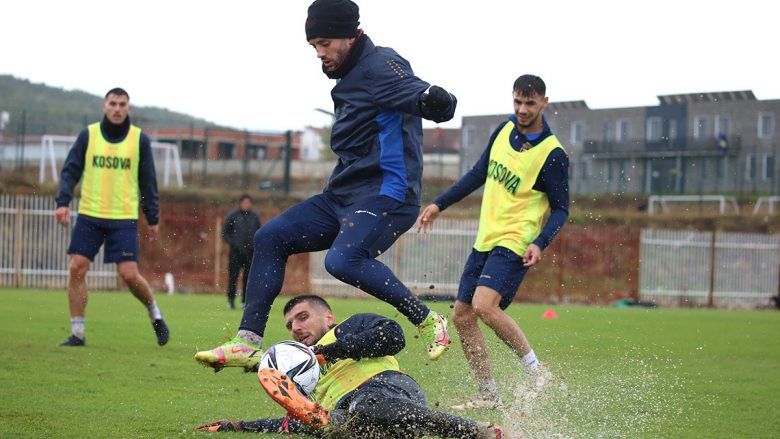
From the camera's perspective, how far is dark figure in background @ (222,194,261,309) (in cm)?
1822

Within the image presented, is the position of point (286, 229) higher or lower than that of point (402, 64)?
lower

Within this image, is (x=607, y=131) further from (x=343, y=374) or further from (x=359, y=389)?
(x=359, y=389)

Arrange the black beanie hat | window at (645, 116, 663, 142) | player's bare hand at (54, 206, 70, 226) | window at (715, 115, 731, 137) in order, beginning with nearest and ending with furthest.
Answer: the black beanie hat → player's bare hand at (54, 206, 70, 226) → window at (645, 116, 663, 142) → window at (715, 115, 731, 137)

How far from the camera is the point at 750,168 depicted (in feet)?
123

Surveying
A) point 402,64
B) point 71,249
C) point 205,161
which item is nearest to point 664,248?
point 205,161

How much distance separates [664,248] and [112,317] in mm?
20177

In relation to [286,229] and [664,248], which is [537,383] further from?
[664,248]

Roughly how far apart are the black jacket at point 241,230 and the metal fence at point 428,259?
8656 millimetres

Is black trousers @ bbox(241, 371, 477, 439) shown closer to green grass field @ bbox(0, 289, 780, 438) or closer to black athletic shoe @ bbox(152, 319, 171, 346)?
green grass field @ bbox(0, 289, 780, 438)

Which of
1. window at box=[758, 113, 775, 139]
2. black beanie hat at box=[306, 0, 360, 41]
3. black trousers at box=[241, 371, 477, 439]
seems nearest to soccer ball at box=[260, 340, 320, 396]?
black trousers at box=[241, 371, 477, 439]

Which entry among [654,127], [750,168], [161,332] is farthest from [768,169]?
[161,332]

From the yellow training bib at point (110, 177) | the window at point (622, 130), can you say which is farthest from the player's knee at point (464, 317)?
the window at point (622, 130)

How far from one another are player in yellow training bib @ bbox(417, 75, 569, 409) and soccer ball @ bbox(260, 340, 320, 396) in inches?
81.2

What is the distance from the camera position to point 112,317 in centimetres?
1441
